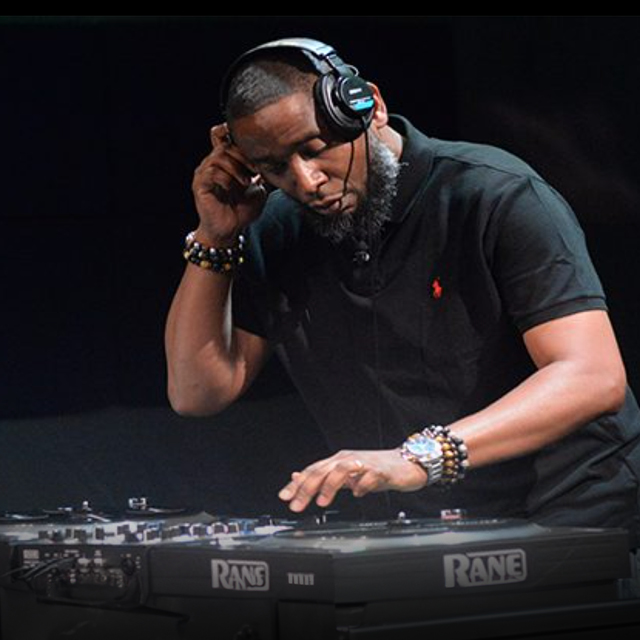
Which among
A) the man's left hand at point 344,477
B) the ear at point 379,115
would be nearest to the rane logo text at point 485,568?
the man's left hand at point 344,477

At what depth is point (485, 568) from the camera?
1.76 m

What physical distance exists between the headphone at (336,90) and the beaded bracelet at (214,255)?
12.7 inches

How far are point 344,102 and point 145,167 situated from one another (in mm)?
1186

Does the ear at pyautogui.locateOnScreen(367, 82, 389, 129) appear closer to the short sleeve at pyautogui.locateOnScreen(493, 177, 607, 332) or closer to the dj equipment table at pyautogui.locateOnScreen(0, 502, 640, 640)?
the short sleeve at pyautogui.locateOnScreen(493, 177, 607, 332)

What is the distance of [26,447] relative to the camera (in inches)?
137

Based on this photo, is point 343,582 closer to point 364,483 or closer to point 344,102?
point 364,483

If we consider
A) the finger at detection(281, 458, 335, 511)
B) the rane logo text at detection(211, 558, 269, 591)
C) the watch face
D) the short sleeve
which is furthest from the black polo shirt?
the rane logo text at detection(211, 558, 269, 591)

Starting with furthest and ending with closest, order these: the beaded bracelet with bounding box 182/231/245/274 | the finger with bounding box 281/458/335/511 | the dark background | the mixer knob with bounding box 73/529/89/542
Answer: the dark background → the beaded bracelet with bounding box 182/231/245/274 → the mixer knob with bounding box 73/529/89/542 → the finger with bounding box 281/458/335/511

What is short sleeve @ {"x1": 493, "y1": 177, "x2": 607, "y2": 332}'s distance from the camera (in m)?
2.34

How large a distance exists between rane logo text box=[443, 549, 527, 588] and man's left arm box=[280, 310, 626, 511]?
271 millimetres

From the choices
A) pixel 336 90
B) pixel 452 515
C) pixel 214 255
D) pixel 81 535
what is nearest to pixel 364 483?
pixel 452 515

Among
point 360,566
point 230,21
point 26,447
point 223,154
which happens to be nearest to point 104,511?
point 223,154

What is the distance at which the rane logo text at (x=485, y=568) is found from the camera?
1.74m

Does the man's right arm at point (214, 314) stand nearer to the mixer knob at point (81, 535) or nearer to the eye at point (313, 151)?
the eye at point (313, 151)
